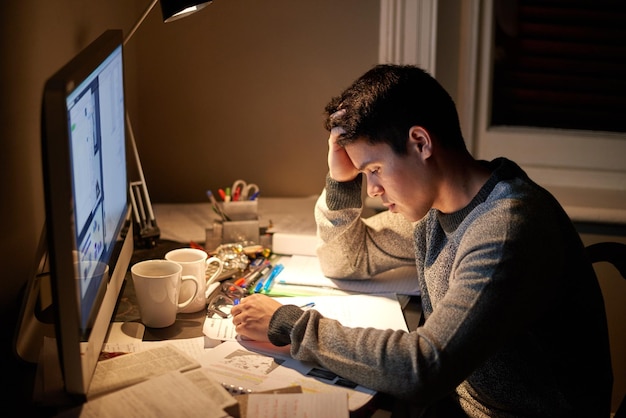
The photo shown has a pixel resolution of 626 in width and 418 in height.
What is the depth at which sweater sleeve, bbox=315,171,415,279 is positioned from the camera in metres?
1.67

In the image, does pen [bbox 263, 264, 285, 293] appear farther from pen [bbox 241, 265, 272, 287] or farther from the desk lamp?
the desk lamp

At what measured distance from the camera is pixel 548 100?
7.70ft

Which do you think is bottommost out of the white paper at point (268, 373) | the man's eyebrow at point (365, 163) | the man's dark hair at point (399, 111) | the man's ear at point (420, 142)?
the white paper at point (268, 373)

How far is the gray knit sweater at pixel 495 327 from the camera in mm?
1119

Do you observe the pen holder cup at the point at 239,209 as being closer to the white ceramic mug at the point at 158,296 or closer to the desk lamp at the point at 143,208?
the desk lamp at the point at 143,208

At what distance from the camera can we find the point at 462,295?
1134mm

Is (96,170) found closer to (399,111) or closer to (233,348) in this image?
(233,348)

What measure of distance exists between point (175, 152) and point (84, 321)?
131cm

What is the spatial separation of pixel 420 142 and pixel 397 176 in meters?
0.08

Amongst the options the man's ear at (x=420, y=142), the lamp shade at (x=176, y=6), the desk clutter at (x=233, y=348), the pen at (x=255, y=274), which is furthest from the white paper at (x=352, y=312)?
the lamp shade at (x=176, y=6)

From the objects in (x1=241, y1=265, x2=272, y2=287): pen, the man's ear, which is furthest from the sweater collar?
(x1=241, y1=265, x2=272, y2=287): pen

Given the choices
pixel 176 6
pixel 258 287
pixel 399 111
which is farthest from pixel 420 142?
pixel 176 6

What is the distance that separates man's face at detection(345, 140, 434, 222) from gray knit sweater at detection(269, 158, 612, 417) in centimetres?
7

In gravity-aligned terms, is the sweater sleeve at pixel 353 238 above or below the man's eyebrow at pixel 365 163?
below
